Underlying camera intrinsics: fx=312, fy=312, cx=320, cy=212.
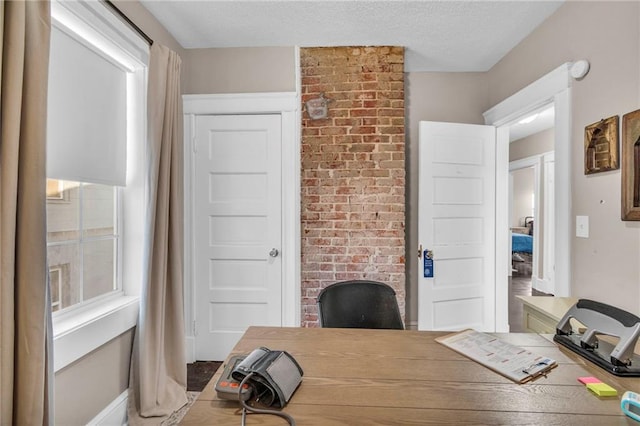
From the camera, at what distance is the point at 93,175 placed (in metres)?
1.67

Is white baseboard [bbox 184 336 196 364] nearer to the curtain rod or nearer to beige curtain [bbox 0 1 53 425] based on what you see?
beige curtain [bbox 0 1 53 425]

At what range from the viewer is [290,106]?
101 inches

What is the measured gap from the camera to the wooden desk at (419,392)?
790mm

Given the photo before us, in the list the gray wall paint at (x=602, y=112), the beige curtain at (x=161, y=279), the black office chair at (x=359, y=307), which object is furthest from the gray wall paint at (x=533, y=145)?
the beige curtain at (x=161, y=279)

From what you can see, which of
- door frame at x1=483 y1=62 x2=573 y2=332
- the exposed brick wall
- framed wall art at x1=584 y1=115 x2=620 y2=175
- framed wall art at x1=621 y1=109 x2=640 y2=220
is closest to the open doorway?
door frame at x1=483 y1=62 x2=573 y2=332

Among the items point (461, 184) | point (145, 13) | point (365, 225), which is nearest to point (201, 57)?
point (145, 13)

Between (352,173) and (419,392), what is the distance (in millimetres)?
1923

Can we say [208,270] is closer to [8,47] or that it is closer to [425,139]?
[8,47]

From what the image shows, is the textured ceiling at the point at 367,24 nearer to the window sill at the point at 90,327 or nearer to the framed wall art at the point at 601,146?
the framed wall art at the point at 601,146

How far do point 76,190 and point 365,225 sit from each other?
1.95 metres

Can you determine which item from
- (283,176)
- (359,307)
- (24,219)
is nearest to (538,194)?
(283,176)

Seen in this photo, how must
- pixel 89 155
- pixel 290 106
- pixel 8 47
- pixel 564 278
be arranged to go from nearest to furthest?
pixel 8 47 < pixel 89 155 < pixel 564 278 < pixel 290 106

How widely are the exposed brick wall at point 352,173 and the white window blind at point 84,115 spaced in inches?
51.9

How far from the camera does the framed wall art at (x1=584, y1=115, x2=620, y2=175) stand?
1.60 m
